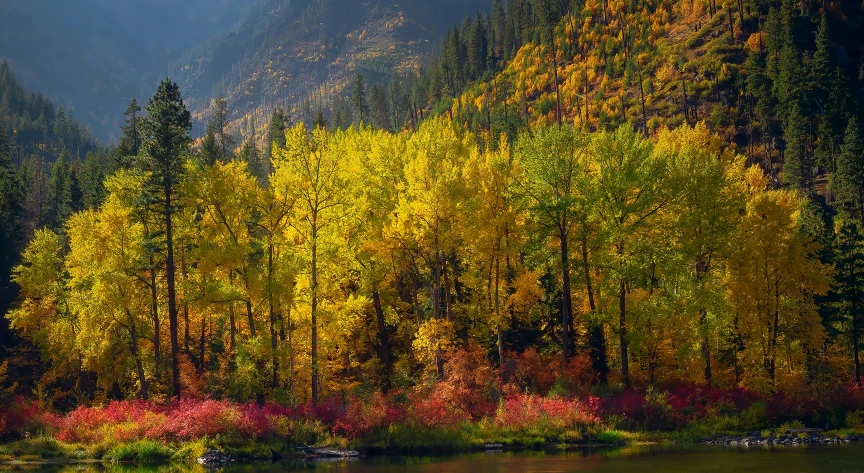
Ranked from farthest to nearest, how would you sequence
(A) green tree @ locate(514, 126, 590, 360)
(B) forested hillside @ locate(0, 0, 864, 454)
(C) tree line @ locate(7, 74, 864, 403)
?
(A) green tree @ locate(514, 126, 590, 360) → (C) tree line @ locate(7, 74, 864, 403) → (B) forested hillside @ locate(0, 0, 864, 454)

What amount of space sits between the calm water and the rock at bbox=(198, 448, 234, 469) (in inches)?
49.3

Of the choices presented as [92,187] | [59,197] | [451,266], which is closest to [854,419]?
[451,266]

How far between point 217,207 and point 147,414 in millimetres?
10846

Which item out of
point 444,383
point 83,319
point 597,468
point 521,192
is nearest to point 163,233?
point 83,319

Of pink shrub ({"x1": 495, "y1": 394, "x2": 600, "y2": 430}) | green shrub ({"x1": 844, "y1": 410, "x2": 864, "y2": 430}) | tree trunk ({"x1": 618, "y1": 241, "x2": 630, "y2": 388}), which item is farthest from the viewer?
tree trunk ({"x1": 618, "y1": 241, "x2": 630, "y2": 388})

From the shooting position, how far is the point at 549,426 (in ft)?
120

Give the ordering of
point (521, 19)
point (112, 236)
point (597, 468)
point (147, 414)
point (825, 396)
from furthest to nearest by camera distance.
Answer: point (521, 19), point (112, 236), point (825, 396), point (147, 414), point (597, 468)

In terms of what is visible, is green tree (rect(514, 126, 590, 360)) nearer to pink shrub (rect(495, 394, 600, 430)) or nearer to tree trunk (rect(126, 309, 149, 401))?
pink shrub (rect(495, 394, 600, 430))

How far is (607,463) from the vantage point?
93.0ft

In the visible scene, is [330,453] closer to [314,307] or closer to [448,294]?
[314,307]

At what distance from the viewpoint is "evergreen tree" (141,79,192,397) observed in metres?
37.6

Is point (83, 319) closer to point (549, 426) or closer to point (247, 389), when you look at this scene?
point (247, 389)

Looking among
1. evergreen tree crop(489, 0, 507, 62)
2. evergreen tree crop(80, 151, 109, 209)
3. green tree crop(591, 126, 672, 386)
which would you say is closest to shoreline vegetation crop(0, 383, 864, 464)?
green tree crop(591, 126, 672, 386)

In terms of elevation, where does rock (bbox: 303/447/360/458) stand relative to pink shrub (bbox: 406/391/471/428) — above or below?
below
